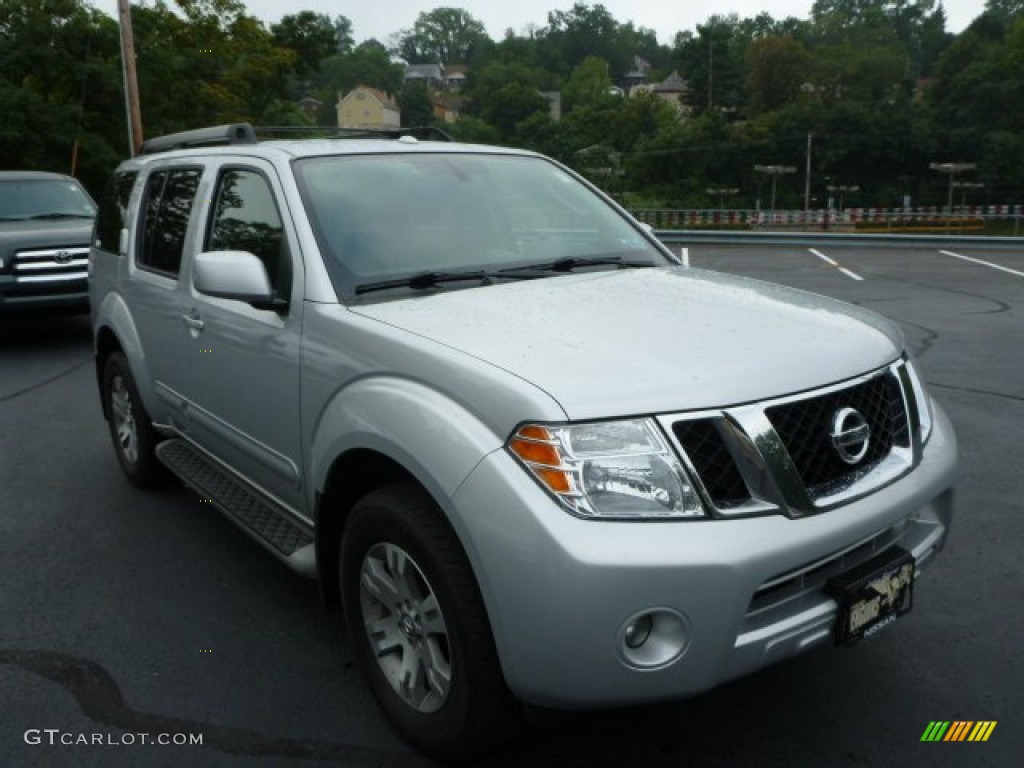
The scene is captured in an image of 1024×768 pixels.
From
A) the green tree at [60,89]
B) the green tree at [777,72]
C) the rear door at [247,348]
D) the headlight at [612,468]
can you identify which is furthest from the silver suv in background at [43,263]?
the green tree at [777,72]

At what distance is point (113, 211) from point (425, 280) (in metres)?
2.90

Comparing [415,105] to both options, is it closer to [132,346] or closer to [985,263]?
[985,263]

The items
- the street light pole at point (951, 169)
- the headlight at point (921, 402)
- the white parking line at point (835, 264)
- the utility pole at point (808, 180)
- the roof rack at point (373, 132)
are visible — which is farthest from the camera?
the utility pole at point (808, 180)

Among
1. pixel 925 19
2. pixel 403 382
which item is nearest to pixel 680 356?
pixel 403 382

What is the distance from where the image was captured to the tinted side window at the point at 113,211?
5.25 m

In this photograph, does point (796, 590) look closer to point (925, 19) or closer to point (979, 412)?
point (979, 412)

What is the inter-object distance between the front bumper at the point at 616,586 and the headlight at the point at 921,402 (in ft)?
2.42

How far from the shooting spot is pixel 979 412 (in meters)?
6.54

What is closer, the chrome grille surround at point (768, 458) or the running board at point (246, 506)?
the chrome grille surround at point (768, 458)

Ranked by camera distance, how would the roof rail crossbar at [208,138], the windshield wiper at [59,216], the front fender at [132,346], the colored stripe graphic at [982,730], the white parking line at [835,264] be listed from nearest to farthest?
the colored stripe graphic at [982,730] → the roof rail crossbar at [208,138] → the front fender at [132,346] → the windshield wiper at [59,216] → the white parking line at [835,264]

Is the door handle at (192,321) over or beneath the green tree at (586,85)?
beneath

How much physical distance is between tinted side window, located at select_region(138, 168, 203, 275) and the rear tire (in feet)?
2.24

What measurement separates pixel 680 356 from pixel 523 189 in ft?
5.84

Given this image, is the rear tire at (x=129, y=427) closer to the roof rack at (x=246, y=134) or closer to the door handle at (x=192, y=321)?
the door handle at (x=192, y=321)
